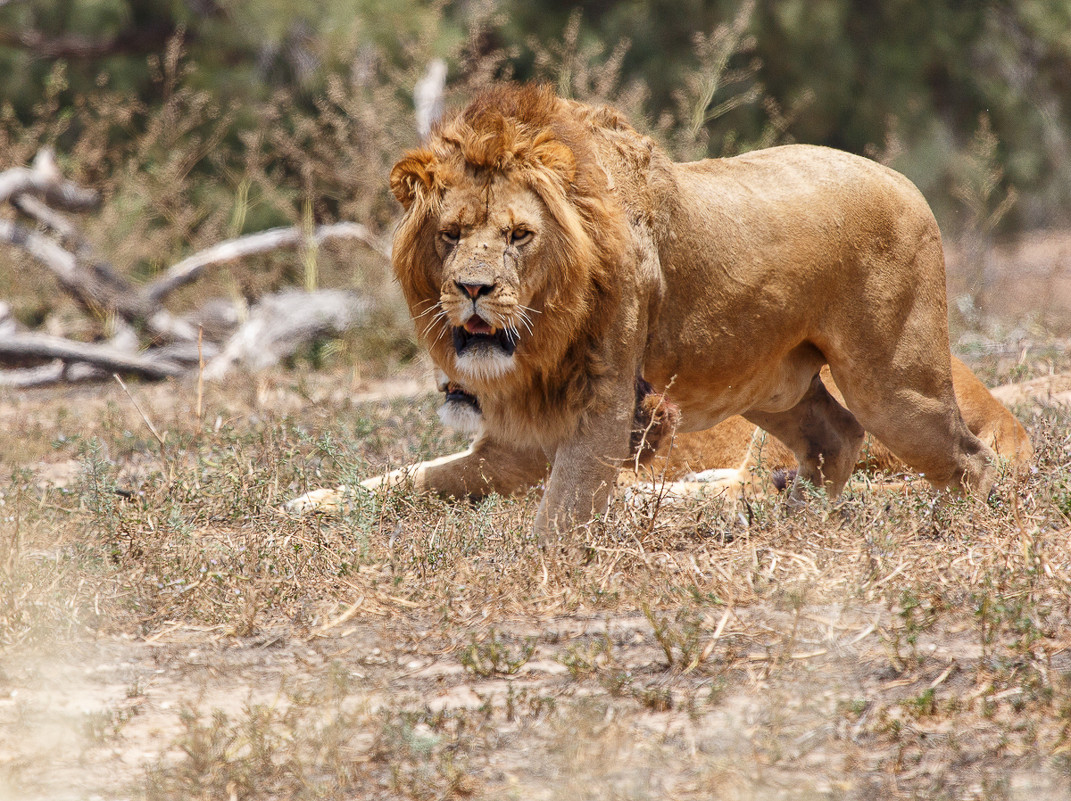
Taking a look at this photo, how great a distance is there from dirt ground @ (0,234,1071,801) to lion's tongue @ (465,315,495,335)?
71 centimetres

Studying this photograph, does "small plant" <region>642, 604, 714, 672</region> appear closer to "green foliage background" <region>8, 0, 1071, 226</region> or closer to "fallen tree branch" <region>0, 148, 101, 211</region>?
"fallen tree branch" <region>0, 148, 101, 211</region>

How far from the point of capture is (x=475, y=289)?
3477 millimetres

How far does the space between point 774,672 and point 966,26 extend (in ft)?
43.5

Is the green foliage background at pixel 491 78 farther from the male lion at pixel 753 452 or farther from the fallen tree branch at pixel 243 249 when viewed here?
the male lion at pixel 753 452

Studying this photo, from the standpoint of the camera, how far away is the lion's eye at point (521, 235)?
355 cm

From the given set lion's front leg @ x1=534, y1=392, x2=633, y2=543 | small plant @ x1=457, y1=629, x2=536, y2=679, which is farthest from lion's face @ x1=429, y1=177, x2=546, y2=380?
small plant @ x1=457, y1=629, x2=536, y2=679

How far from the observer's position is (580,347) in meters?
3.74

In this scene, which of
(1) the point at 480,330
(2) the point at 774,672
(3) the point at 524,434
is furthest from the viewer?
(3) the point at 524,434

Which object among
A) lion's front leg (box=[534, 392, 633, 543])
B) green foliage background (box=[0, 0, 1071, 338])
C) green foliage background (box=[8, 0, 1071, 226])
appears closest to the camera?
lion's front leg (box=[534, 392, 633, 543])

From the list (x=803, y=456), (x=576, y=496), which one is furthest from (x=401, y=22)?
(x=576, y=496)

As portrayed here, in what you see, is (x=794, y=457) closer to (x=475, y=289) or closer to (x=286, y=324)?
(x=475, y=289)

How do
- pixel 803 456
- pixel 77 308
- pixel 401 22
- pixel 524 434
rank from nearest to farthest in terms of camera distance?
pixel 524 434, pixel 803 456, pixel 77 308, pixel 401 22

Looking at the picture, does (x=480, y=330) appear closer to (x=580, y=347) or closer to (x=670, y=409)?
(x=580, y=347)

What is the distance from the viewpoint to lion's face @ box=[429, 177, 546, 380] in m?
3.49
